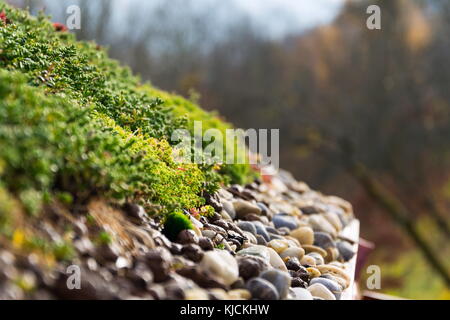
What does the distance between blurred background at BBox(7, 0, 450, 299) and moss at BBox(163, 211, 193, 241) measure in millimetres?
13173

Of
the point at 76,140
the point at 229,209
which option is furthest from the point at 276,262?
the point at 76,140

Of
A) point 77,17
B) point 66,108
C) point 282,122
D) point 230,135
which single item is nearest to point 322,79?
point 282,122

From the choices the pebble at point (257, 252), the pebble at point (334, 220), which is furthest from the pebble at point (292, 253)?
the pebble at point (334, 220)

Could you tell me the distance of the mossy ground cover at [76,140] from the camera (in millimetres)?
2355

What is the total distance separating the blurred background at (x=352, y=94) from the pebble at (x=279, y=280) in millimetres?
13228

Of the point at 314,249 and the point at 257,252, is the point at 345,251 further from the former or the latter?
the point at 257,252

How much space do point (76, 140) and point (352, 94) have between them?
18.2 meters
